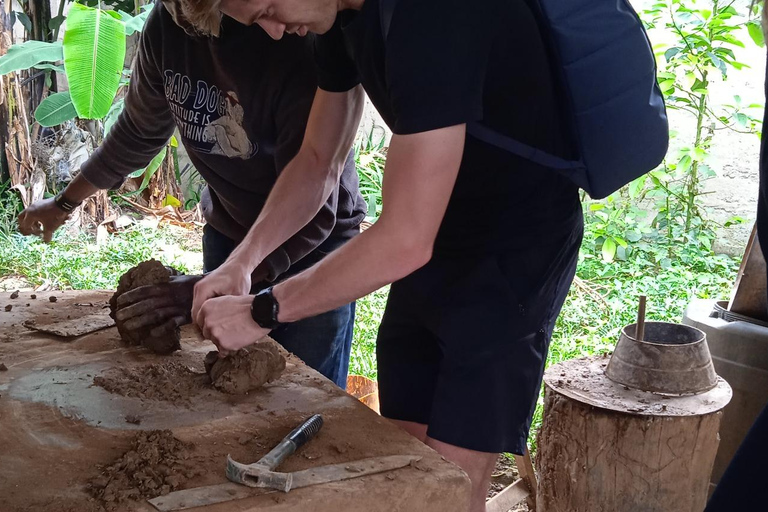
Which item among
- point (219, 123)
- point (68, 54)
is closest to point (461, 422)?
point (219, 123)

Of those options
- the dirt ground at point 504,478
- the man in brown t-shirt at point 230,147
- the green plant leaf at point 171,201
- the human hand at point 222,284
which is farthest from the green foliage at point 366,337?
the green plant leaf at point 171,201

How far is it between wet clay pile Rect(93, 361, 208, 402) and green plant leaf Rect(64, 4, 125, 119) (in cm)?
281

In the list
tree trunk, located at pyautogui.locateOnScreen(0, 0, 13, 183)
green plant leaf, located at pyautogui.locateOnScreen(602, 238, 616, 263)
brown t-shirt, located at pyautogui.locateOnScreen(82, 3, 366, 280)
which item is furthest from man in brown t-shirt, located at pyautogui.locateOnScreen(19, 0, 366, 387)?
tree trunk, located at pyautogui.locateOnScreen(0, 0, 13, 183)

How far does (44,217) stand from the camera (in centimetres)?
259

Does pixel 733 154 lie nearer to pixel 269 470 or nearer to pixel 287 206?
pixel 287 206

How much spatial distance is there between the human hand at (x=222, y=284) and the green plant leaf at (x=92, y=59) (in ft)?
8.90

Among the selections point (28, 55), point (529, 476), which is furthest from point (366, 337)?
point (28, 55)

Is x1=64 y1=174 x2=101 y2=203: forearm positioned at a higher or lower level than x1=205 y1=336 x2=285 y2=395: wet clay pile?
higher

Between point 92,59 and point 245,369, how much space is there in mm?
3106

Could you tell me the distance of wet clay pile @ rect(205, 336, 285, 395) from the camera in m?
1.60

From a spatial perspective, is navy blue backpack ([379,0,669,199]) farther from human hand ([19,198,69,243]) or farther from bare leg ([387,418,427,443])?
human hand ([19,198,69,243])

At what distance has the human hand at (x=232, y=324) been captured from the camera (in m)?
1.54

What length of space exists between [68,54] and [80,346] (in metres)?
2.77

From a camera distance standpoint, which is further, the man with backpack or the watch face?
the watch face
